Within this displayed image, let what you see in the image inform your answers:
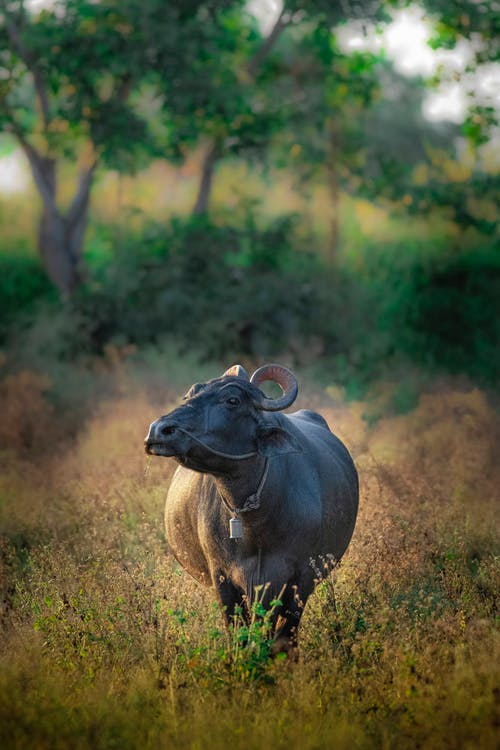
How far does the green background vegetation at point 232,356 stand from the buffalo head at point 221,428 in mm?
1006

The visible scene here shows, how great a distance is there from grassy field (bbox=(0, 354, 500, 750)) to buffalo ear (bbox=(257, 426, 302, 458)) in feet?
3.49

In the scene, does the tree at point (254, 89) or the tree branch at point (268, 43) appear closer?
the tree at point (254, 89)

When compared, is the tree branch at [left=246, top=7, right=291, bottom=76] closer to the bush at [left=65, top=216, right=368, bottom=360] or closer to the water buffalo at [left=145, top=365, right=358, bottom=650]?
the bush at [left=65, top=216, right=368, bottom=360]

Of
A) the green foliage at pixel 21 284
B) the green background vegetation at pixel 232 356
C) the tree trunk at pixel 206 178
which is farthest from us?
the tree trunk at pixel 206 178

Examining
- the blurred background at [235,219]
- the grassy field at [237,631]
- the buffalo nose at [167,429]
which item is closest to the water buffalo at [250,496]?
the buffalo nose at [167,429]

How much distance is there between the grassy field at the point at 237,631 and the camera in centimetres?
507

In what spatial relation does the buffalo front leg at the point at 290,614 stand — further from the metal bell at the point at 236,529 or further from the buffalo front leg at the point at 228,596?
the metal bell at the point at 236,529

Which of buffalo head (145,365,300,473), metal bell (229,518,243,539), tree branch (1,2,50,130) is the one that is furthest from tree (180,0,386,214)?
metal bell (229,518,243,539)

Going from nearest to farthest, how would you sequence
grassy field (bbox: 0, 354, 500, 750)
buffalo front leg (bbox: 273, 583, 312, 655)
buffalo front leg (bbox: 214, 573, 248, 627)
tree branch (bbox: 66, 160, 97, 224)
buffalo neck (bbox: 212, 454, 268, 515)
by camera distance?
1. grassy field (bbox: 0, 354, 500, 750)
2. buffalo neck (bbox: 212, 454, 268, 515)
3. buffalo front leg (bbox: 273, 583, 312, 655)
4. buffalo front leg (bbox: 214, 573, 248, 627)
5. tree branch (bbox: 66, 160, 97, 224)

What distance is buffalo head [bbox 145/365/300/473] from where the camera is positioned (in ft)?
18.6

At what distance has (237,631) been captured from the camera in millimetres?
5770

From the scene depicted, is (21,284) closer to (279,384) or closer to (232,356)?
(232,356)

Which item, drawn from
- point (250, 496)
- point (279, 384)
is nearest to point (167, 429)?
point (250, 496)

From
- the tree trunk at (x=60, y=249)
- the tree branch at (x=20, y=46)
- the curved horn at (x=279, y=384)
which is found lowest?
the curved horn at (x=279, y=384)
